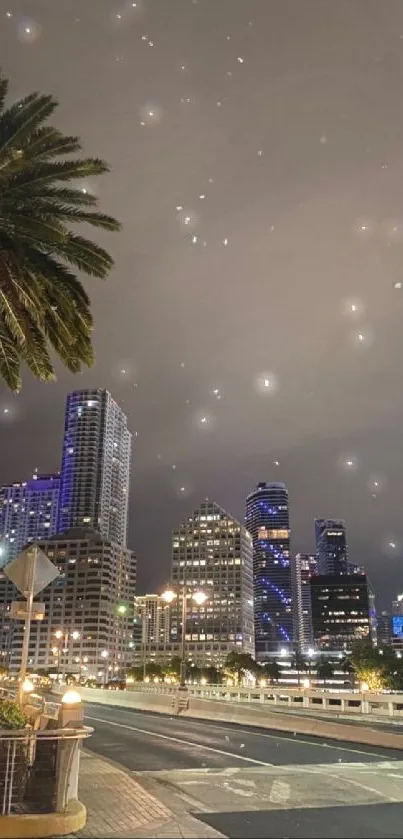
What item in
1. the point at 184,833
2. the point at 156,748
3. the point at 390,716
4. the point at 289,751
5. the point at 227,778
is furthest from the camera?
the point at 390,716

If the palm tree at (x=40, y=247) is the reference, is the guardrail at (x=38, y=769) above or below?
below

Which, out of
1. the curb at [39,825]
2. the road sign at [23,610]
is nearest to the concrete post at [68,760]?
the curb at [39,825]

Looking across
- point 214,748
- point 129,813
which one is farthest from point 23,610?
point 129,813

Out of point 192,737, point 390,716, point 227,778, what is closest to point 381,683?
point 390,716

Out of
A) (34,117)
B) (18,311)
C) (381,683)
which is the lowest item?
(381,683)

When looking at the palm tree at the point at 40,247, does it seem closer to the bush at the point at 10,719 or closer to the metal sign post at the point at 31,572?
the metal sign post at the point at 31,572

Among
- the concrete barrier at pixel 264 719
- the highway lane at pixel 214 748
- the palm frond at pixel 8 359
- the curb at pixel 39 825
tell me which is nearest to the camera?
the curb at pixel 39 825

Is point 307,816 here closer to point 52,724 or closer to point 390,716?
point 52,724
